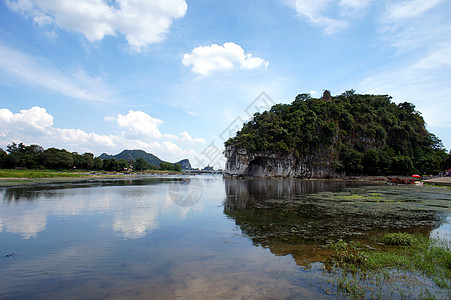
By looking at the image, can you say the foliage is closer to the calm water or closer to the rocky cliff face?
the calm water

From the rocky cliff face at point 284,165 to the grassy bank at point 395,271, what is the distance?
276 feet

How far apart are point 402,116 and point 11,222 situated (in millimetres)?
137977

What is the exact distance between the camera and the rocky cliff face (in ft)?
305

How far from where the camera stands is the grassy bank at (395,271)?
5.88 metres

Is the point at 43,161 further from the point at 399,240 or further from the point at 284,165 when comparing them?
the point at 399,240

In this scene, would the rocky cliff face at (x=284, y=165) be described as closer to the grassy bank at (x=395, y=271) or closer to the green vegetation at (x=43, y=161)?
the green vegetation at (x=43, y=161)

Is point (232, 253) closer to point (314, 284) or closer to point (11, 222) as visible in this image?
point (314, 284)

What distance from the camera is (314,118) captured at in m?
94.8

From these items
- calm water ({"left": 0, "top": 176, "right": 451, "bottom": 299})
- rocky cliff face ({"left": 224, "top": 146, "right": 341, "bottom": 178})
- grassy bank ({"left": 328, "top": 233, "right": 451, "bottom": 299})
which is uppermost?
rocky cliff face ({"left": 224, "top": 146, "right": 341, "bottom": 178})

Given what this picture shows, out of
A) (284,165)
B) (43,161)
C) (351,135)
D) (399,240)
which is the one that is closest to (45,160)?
(43,161)

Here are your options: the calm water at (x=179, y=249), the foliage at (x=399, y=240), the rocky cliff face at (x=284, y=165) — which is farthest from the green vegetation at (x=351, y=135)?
the foliage at (x=399, y=240)

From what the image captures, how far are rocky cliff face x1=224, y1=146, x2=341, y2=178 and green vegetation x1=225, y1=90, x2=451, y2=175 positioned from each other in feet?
7.12

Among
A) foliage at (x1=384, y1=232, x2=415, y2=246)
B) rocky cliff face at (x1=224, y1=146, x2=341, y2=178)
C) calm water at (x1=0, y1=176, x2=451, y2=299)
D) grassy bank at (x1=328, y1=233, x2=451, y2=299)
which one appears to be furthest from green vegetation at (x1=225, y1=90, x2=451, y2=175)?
grassy bank at (x1=328, y1=233, x2=451, y2=299)

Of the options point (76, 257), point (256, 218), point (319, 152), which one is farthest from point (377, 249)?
point (319, 152)
